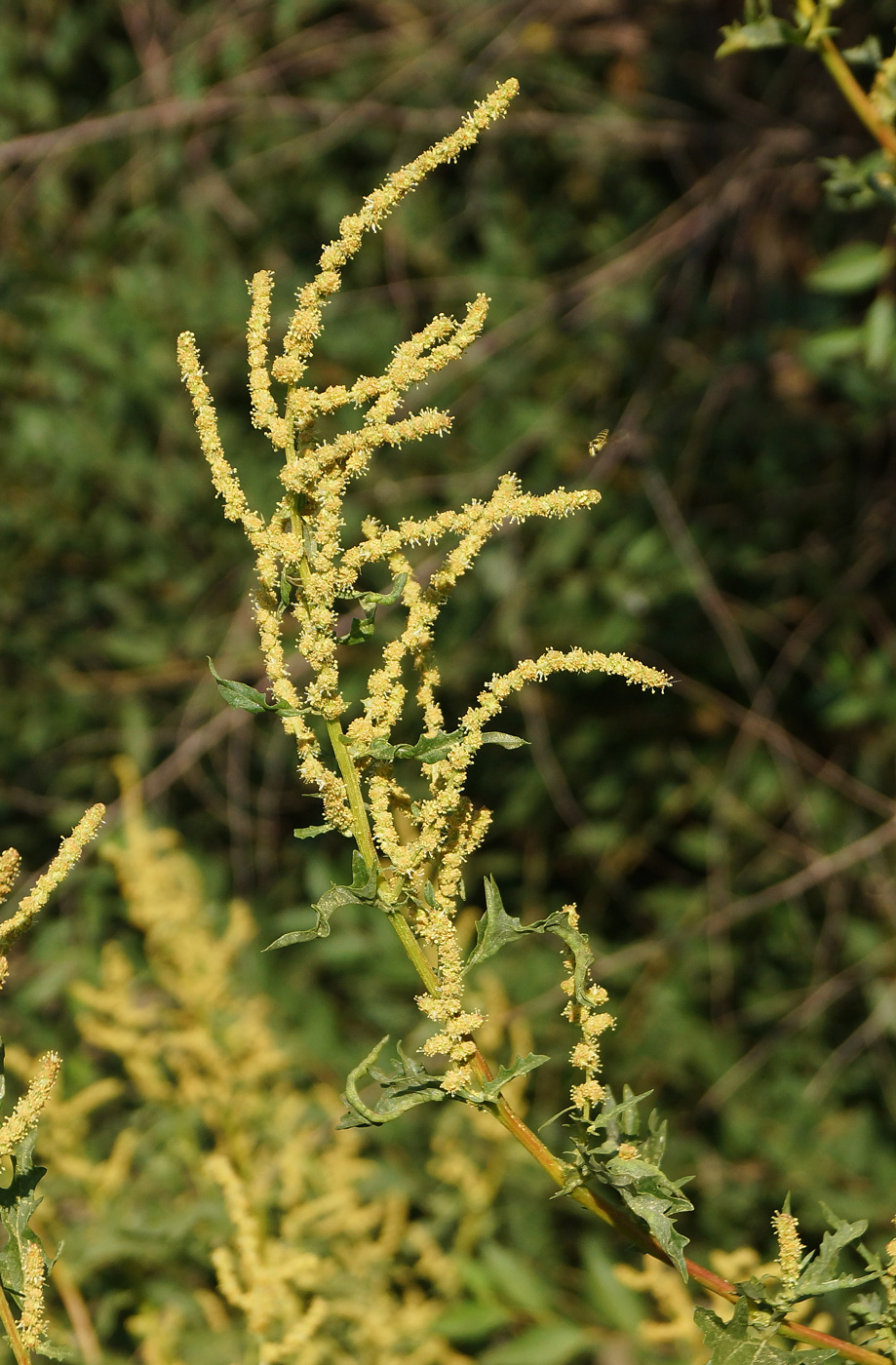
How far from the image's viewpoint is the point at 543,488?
2.71m

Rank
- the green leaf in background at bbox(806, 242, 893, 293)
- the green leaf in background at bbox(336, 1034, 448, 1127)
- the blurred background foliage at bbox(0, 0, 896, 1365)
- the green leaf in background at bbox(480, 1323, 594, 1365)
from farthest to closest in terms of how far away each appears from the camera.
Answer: the blurred background foliage at bbox(0, 0, 896, 1365) < the green leaf in background at bbox(806, 242, 893, 293) < the green leaf in background at bbox(480, 1323, 594, 1365) < the green leaf in background at bbox(336, 1034, 448, 1127)

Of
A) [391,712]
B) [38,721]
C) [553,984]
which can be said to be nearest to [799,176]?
[553,984]

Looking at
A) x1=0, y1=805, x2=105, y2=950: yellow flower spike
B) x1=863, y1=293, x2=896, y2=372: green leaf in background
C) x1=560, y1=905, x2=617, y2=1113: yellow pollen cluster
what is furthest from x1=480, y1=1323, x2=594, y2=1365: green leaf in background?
x1=863, y1=293, x2=896, y2=372: green leaf in background

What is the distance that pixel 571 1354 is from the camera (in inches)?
72.1

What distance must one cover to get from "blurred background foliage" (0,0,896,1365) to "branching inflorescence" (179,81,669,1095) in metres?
1.69

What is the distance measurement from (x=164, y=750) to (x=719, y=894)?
53.7 inches

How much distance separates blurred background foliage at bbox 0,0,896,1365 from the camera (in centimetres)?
266

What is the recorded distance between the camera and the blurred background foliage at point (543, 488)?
105 inches

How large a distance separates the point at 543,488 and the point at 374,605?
6.21 feet

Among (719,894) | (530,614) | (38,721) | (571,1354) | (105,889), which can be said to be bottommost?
(571,1354)

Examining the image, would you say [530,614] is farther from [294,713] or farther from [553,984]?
[294,713]

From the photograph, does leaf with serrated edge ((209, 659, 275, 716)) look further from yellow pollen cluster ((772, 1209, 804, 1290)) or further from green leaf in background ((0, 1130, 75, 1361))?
yellow pollen cluster ((772, 1209, 804, 1290))

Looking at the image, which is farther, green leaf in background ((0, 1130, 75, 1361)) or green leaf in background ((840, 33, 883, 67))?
green leaf in background ((840, 33, 883, 67))

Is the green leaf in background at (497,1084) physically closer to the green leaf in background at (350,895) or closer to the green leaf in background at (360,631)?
the green leaf in background at (350,895)
